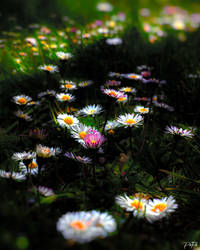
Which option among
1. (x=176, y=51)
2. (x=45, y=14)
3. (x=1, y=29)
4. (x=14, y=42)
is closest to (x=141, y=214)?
(x=176, y=51)

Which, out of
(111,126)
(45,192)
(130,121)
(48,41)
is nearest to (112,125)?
(111,126)

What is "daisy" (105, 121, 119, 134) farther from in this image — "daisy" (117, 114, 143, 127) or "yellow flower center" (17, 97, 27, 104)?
"yellow flower center" (17, 97, 27, 104)

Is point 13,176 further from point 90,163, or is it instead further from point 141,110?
point 141,110

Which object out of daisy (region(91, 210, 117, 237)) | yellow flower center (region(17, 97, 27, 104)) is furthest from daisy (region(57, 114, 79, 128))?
daisy (region(91, 210, 117, 237))

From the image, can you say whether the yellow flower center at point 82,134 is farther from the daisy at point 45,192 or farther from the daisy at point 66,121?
the daisy at point 45,192

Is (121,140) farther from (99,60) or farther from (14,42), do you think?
(14,42)

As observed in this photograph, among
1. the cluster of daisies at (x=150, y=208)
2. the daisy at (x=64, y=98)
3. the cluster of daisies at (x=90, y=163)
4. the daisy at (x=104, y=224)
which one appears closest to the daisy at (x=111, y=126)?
the cluster of daisies at (x=90, y=163)
